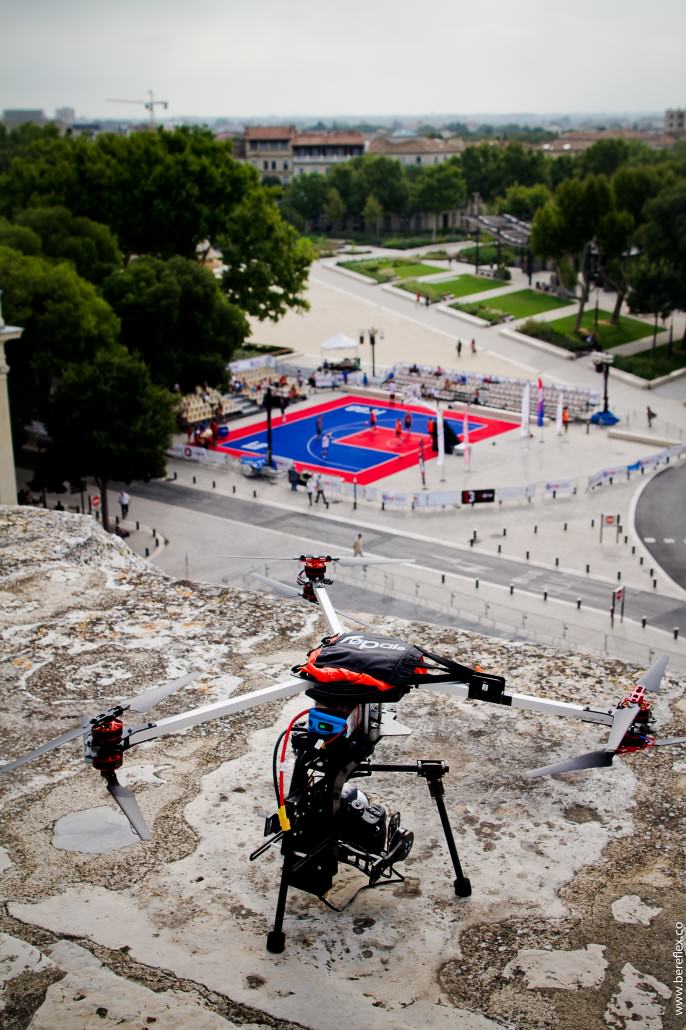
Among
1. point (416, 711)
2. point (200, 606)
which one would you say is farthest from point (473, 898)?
point (200, 606)

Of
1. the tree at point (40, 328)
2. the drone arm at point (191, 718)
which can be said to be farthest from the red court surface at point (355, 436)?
the drone arm at point (191, 718)

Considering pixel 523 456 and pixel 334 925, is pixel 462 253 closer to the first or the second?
pixel 523 456

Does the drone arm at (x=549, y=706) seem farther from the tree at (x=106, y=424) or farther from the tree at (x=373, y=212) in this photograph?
the tree at (x=373, y=212)

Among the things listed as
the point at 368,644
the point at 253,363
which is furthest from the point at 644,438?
the point at 368,644

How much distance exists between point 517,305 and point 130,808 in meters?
80.9

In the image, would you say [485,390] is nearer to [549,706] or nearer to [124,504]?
[124,504]

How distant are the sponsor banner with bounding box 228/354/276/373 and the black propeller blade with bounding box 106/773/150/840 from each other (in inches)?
2154

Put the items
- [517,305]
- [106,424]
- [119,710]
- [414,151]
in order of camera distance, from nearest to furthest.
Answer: [119,710]
[106,424]
[517,305]
[414,151]

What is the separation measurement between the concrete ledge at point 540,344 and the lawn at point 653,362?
9.95 ft

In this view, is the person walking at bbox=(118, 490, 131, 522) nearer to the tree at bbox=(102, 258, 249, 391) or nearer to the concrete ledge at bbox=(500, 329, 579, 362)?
the tree at bbox=(102, 258, 249, 391)

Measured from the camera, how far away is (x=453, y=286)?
327ft

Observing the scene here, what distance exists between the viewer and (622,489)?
50.6 meters

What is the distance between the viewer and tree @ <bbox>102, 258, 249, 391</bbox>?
2147 inches

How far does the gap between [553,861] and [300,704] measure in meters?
6.80
